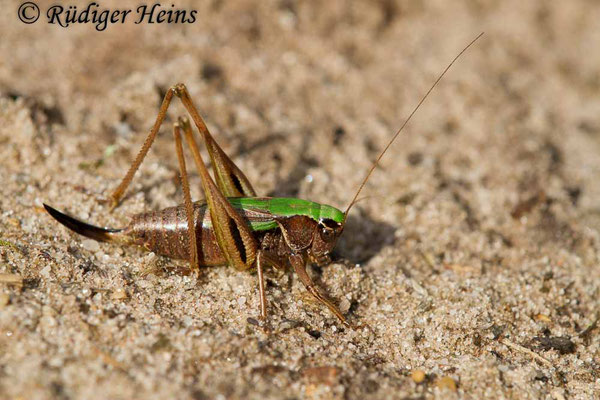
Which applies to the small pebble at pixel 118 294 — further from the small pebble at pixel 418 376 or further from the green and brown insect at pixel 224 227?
the small pebble at pixel 418 376

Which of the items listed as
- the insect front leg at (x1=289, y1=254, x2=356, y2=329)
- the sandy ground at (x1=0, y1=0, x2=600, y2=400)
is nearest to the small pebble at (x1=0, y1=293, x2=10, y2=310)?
the sandy ground at (x1=0, y1=0, x2=600, y2=400)

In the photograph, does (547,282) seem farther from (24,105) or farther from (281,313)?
(24,105)

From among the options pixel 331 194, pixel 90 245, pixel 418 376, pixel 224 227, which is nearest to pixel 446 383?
pixel 418 376

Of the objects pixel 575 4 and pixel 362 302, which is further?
pixel 575 4

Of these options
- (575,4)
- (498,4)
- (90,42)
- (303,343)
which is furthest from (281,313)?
(575,4)

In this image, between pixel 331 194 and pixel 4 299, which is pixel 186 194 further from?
pixel 331 194

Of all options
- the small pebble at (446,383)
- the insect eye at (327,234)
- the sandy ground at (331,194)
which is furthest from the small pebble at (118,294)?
the small pebble at (446,383)
